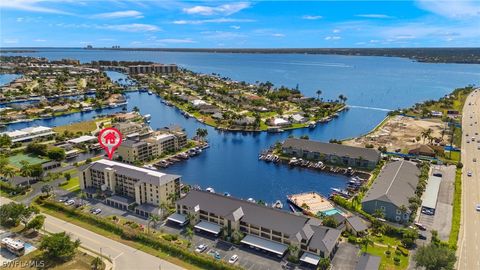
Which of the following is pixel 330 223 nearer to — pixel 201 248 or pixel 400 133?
pixel 201 248

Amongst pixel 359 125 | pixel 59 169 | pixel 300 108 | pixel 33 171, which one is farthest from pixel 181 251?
pixel 300 108

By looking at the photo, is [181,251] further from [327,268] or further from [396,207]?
[396,207]

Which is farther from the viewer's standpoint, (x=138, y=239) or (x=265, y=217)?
(x=265, y=217)

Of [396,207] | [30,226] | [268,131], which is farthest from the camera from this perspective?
[268,131]

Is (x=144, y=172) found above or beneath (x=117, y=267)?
above

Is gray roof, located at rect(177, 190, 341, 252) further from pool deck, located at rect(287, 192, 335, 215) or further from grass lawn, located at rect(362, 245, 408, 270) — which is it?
pool deck, located at rect(287, 192, 335, 215)

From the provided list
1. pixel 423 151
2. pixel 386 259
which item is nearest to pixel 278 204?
pixel 386 259

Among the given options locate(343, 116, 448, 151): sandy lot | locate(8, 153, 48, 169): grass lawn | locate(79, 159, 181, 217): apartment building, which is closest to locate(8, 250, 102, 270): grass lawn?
locate(79, 159, 181, 217): apartment building
